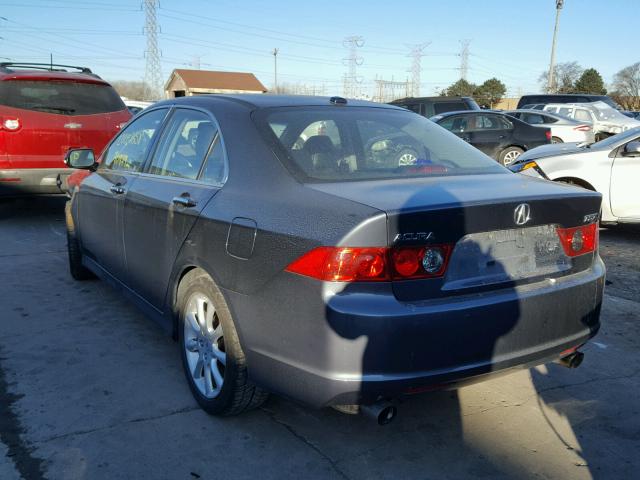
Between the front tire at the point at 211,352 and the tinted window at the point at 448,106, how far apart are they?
15.1 m

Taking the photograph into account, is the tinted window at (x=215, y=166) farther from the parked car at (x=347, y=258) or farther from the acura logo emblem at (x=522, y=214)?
the acura logo emblem at (x=522, y=214)

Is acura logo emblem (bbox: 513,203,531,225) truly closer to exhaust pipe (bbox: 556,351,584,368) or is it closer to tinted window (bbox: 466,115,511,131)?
exhaust pipe (bbox: 556,351,584,368)

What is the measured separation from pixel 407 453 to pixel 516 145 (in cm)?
1221

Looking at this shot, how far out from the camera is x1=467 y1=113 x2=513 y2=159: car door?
13992mm

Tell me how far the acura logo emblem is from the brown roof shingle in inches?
2461

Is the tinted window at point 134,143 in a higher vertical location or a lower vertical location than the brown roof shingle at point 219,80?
lower

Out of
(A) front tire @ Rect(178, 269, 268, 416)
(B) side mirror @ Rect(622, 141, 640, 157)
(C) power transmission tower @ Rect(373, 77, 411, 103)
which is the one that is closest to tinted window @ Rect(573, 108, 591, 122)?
(B) side mirror @ Rect(622, 141, 640, 157)

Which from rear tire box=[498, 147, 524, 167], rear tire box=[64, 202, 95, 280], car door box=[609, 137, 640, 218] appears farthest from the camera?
rear tire box=[498, 147, 524, 167]

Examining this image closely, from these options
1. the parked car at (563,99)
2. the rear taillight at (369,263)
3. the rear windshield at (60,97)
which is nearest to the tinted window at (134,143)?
the rear taillight at (369,263)

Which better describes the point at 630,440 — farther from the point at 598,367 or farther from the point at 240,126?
the point at 240,126

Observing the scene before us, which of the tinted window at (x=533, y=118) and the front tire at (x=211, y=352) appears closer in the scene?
the front tire at (x=211, y=352)

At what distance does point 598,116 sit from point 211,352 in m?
19.2

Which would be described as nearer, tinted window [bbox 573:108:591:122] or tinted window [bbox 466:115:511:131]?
tinted window [bbox 466:115:511:131]

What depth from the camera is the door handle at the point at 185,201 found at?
10.7ft
